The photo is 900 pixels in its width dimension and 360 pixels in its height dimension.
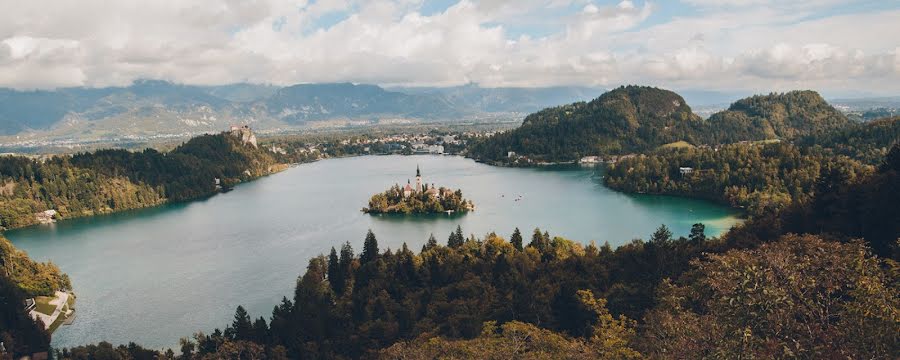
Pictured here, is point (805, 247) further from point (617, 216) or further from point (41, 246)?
point (41, 246)

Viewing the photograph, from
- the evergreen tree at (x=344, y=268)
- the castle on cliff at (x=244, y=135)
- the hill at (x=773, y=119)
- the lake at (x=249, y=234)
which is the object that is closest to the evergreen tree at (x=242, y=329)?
the lake at (x=249, y=234)

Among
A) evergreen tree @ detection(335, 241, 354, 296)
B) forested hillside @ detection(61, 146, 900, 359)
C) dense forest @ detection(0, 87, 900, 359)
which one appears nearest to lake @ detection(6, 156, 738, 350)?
dense forest @ detection(0, 87, 900, 359)

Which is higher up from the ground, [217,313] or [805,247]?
[805,247]

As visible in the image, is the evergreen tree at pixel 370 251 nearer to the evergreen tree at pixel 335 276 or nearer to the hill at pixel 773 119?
the evergreen tree at pixel 335 276

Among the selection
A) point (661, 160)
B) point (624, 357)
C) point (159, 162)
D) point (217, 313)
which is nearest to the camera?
point (624, 357)

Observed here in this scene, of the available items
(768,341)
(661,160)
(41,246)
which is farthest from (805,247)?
(661,160)

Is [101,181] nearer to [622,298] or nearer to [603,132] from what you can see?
[622,298]
